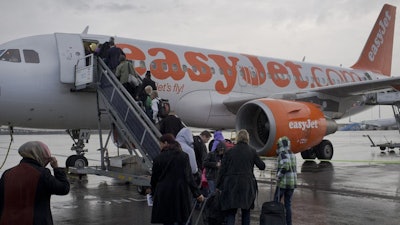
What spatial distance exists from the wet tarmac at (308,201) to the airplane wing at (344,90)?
208 centimetres

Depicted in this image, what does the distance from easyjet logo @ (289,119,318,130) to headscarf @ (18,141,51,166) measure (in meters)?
7.29

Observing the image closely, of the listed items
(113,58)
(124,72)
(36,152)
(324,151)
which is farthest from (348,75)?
(36,152)

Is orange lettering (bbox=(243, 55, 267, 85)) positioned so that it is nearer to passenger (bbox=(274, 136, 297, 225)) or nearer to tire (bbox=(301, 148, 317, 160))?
tire (bbox=(301, 148, 317, 160))

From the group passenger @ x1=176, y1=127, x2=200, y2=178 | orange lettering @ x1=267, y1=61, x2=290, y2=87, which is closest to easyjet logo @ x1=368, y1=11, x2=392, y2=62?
orange lettering @ x1=267, y1=61, x2=290, y2=87

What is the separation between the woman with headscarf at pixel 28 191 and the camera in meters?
3.27

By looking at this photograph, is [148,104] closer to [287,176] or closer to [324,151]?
[287,176]

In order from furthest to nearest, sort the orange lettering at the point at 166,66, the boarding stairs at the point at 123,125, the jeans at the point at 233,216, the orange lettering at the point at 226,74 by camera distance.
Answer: the orange lettering at the point at 226,74
the orange lettering at the point at 166,66
the boarding stairs at the point at 123,125
the jeans at the point at 233,216

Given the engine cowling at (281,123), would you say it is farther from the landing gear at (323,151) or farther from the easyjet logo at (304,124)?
the landing gear at (323,151)

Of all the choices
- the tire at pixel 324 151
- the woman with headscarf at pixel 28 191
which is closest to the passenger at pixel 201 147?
the woman with headscarf at pixel 28 191

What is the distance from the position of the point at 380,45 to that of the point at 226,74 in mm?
10101

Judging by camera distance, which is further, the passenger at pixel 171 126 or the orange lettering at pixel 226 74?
the orange lettering at pixel 226 74

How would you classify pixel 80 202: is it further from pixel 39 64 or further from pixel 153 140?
pixel 39 64

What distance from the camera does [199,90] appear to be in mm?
12234

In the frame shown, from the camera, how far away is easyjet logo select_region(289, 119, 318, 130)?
10.1 meters
